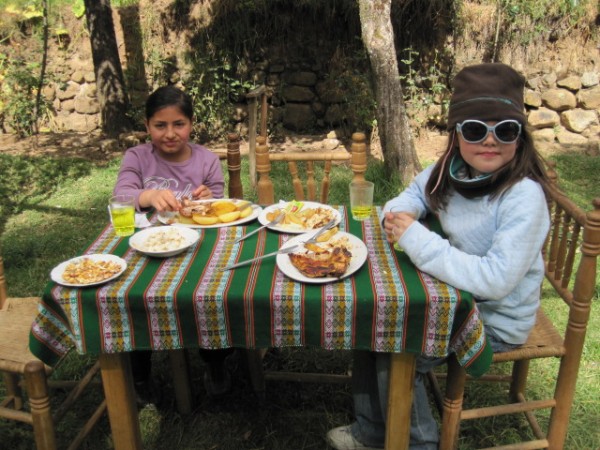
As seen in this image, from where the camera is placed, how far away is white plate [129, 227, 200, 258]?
6.24 feet

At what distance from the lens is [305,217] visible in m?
2.22

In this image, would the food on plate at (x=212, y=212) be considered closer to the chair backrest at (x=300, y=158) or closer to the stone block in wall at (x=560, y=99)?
the chair backrest at (x=300, y=158)

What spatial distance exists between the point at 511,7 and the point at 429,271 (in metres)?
6.56

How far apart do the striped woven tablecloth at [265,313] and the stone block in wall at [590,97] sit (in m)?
6.64

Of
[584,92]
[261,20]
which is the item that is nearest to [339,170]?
[261,20]

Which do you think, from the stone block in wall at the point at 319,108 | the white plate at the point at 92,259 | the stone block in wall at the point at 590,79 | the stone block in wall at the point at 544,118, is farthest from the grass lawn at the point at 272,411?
the stone block in wall at the point at 319,108

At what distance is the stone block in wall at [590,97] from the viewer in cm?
721

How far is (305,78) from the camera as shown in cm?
799

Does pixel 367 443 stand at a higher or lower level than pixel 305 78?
lower

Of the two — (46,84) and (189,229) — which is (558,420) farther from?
(46,84)

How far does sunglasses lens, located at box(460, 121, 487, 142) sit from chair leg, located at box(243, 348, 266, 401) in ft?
4.67

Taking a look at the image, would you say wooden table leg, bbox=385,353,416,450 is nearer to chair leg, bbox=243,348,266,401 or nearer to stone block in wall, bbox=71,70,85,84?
chair leg, bbox=243,348,266,401

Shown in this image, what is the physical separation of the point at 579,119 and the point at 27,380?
23.9 ft

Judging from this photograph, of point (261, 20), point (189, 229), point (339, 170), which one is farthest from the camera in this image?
point (261, 20)
